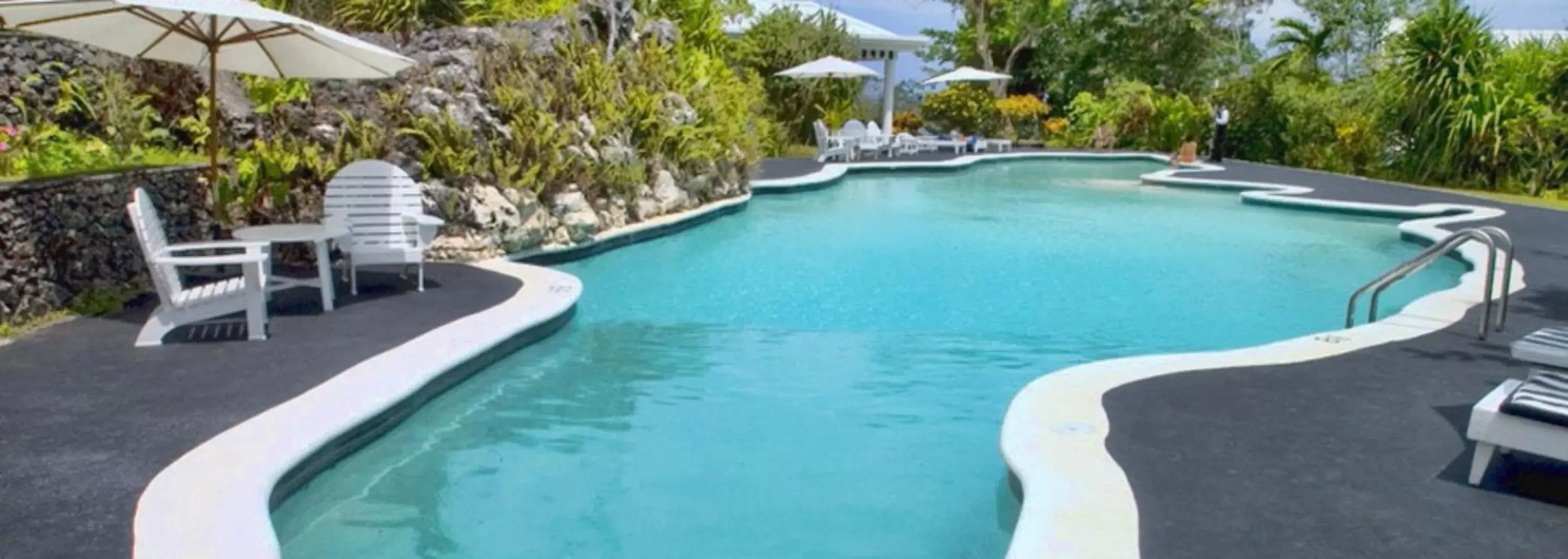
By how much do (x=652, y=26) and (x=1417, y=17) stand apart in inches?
615

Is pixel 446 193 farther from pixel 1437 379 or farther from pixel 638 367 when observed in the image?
pixel 1437 379

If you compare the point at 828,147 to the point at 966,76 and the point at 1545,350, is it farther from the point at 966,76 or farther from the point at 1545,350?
the point at 1545,350

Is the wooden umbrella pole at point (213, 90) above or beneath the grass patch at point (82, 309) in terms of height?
above

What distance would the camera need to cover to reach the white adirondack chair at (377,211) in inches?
332

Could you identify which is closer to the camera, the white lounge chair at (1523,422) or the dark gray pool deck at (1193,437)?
the dark gray pool deck at (1193,437)

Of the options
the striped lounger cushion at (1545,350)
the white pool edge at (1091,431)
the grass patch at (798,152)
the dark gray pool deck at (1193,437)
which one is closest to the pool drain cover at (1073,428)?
the white pool edge at (1091,431)

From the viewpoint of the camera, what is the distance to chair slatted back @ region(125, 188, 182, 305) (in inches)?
237

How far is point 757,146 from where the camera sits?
1781cm

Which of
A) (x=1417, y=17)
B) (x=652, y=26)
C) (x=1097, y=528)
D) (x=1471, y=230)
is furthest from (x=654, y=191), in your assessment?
(x=1417, y=17)

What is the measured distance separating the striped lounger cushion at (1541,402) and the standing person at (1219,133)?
932 inches

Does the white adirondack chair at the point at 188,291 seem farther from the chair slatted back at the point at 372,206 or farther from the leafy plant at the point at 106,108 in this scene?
the leafy plant at the point at 106,108

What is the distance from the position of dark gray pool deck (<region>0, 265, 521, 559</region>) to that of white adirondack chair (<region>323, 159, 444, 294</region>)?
47 cm

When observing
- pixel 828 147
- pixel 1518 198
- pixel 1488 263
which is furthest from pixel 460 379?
pixel 1518 198

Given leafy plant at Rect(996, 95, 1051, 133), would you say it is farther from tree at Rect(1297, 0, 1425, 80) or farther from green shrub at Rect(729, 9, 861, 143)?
tree at Rect(1297, 0, 1425, 80)
